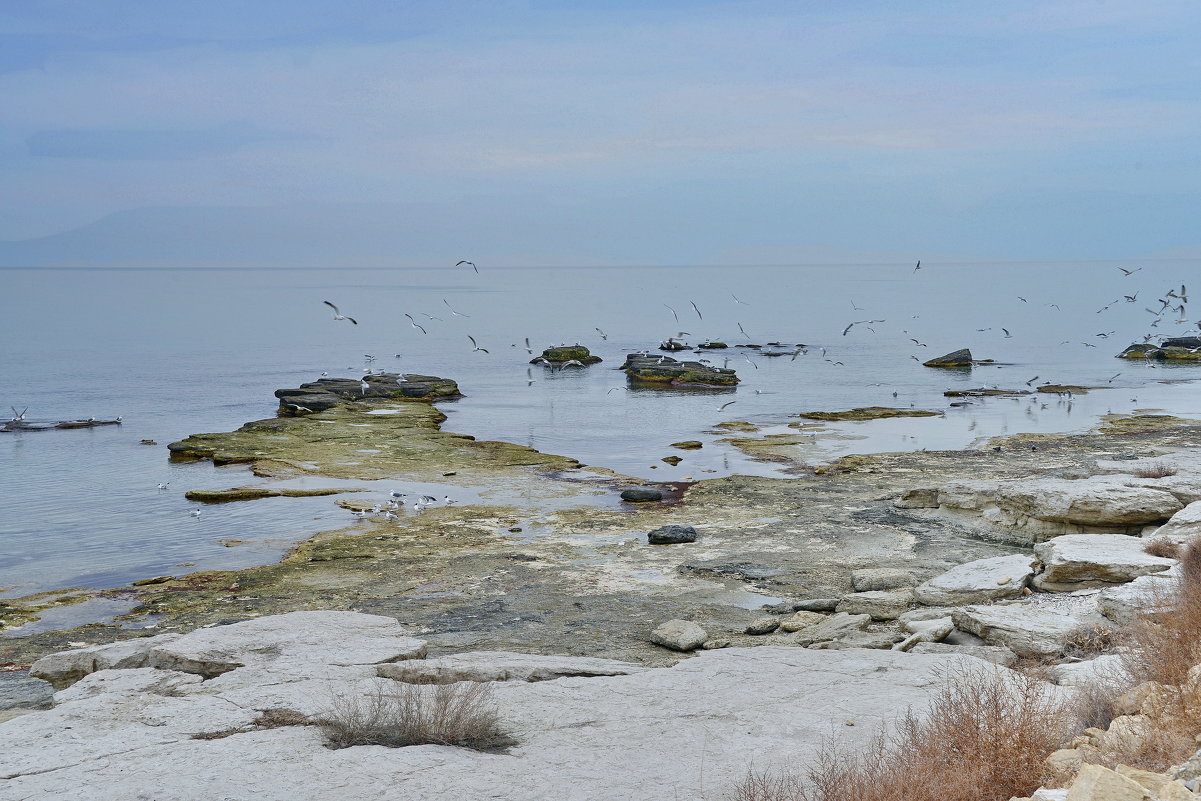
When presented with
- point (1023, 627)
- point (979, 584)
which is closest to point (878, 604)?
point (979, 584)

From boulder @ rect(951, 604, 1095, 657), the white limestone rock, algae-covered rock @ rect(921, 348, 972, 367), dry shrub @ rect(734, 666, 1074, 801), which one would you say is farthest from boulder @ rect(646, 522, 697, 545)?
algae-covered rock @ rect(921, 348, 972, 367)

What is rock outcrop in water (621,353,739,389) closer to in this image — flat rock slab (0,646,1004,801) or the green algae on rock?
the green algae on rock

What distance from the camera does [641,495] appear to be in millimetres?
24031

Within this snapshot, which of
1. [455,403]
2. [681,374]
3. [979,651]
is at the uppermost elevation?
[681,374]

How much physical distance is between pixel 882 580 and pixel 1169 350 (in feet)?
211

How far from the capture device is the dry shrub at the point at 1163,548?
38.1 ft

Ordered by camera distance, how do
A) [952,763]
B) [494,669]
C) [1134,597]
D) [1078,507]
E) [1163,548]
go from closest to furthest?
[952,763], [494,669], [1134,597], [1163,548], [1078,507]

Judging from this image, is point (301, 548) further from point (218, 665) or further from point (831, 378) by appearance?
point (831, 378)

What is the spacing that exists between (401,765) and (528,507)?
17.3 meters

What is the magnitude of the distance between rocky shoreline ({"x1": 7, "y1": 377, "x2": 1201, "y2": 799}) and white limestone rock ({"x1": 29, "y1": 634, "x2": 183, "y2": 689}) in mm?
24

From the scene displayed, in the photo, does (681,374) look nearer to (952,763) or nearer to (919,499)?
(919,499)

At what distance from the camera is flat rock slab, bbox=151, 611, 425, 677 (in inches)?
342

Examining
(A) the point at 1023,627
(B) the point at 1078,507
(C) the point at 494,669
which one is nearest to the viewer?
(C) the point at 494,669

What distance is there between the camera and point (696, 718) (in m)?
7.41
